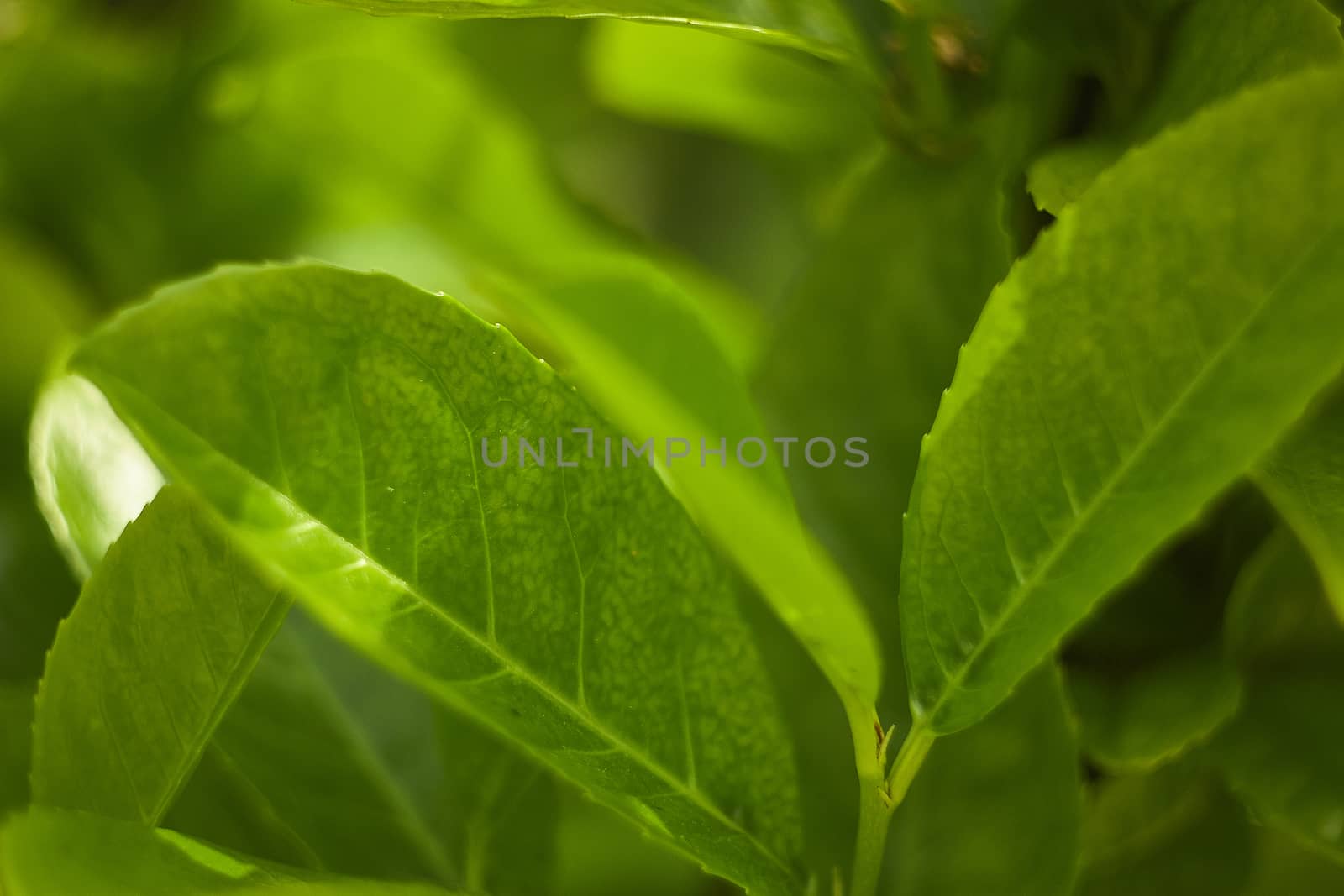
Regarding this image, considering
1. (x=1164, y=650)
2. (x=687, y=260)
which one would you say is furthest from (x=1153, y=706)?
(x=687, y=260)

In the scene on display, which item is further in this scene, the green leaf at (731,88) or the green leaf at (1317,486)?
the green leaf at (731,88)

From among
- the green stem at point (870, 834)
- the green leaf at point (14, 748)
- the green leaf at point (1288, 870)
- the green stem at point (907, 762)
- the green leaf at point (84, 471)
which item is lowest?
the green leaf at point (1288, 870)

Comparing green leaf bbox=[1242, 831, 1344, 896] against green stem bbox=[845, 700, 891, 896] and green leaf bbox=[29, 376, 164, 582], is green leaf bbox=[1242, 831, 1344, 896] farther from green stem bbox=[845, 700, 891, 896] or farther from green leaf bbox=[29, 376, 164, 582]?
green leaf bbox=[29, 376, 164, 582]

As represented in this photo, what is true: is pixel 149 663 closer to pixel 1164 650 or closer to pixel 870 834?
pixel 870 834

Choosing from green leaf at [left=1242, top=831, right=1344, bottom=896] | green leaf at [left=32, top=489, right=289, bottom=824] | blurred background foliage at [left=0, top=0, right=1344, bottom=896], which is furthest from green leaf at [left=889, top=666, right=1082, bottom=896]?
green leaf at [left=32, top=489, right=289, bottom=824]

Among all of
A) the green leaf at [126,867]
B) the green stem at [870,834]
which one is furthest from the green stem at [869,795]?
the green leaf at [126,867]

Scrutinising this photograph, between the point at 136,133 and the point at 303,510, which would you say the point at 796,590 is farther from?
the point at 136,133

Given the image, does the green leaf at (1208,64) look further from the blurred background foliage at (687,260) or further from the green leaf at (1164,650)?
the green leaf at (1164,650)
